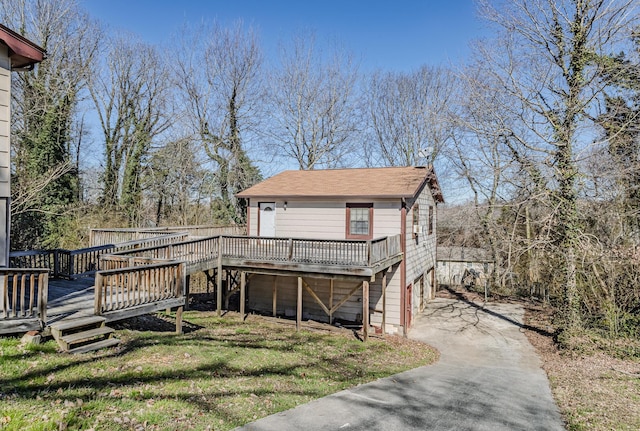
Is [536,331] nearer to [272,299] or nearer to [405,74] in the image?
[272,299]

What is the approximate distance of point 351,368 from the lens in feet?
27.5

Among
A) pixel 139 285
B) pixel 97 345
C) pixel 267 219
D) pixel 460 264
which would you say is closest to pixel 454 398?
pixel 97 345

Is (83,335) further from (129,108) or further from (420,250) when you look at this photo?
(129,108)

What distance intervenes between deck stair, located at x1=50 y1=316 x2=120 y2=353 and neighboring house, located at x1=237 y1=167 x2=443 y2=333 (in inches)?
268

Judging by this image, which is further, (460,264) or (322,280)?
(460,264)

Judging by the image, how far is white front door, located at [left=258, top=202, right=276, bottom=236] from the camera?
1577cm

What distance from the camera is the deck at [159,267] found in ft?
23.2

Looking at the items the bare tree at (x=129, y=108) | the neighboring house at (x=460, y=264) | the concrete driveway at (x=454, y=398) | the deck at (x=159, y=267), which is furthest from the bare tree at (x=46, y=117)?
the neighboring house at (x=460, y=264)

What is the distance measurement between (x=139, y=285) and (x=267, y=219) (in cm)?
847

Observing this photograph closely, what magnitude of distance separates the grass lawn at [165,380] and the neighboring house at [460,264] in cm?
1595

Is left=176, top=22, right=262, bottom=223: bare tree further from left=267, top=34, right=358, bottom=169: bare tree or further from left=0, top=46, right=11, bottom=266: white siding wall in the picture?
left=0, top=46, right=11, bottom=266: white siding wall

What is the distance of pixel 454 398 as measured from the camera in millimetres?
6996

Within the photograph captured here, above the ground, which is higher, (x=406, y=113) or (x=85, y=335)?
(x=406, y=113)

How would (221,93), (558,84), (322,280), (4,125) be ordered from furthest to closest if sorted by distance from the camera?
(221,93), (322,280), (558,84), (4,125)
